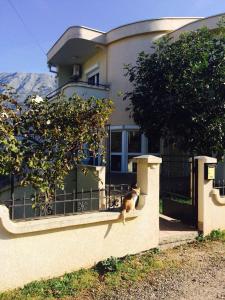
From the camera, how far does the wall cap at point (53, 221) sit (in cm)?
490

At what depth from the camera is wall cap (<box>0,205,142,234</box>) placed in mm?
4898

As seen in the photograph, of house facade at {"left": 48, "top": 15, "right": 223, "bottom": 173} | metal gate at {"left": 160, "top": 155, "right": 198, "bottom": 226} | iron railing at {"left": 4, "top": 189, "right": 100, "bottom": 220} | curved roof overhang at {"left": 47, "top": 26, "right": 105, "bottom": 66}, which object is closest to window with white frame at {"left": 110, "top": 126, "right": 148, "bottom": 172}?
house facade at {"left": 48, "top": 15, "right": 223, "bottom": 173}

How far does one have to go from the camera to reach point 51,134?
7.09 meters

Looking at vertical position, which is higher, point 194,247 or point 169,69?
point 169,69

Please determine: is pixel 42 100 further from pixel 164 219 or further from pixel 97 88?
pixel 97 88

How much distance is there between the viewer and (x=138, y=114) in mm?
13438

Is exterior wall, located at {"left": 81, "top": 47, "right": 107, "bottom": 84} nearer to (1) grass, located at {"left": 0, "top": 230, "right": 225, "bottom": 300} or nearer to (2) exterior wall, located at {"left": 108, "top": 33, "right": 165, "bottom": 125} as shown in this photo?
(2) exterior wall, located at {"left": 108, "top": 33, "right": 165, "bottom": 125}

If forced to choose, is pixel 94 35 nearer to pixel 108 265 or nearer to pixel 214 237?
pixel 214 237

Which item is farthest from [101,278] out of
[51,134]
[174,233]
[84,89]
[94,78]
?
[94,78]

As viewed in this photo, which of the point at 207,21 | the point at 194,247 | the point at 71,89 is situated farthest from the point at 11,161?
the point at 207,21

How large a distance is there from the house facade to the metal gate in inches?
103

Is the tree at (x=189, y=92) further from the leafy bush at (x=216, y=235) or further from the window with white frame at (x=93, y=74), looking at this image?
the window with white frame at (x=93, y=74)

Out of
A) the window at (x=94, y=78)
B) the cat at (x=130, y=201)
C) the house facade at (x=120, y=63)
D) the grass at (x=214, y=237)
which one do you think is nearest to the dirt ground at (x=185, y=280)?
the grass at (x=214, y=237)

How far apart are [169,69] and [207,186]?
18.1 feet
